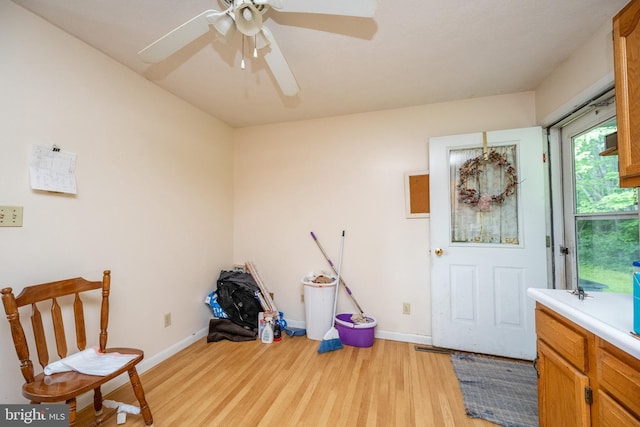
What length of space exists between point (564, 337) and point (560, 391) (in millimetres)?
253

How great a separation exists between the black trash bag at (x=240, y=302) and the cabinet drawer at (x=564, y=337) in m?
2.26

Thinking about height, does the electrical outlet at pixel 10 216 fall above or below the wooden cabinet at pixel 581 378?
above

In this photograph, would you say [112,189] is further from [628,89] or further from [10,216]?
[628,89]

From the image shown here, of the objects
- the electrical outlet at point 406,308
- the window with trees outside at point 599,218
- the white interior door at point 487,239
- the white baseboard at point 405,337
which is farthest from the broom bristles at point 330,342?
the window with trees outside at point 599,218

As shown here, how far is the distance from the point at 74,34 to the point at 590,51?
321 centimetres

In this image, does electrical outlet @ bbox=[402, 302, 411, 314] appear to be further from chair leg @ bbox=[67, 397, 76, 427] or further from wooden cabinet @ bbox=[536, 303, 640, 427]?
chair leg @ bbox=[67, 397, 76, 427]

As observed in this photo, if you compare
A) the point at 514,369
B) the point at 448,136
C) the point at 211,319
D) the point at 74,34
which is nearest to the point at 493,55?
the point at 448,136

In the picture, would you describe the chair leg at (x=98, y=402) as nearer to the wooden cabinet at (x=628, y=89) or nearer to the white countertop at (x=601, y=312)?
the white countertop at (x=601, y=312)

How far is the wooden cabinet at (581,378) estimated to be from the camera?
86 cm

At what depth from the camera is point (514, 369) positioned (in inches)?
82.1

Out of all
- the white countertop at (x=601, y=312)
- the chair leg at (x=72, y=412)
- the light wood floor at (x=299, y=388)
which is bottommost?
the light wood floor at (x=299, y=388)

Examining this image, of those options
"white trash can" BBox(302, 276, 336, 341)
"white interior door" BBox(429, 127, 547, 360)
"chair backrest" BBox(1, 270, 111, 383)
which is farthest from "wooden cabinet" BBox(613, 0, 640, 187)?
"chair backrest" BBox(1, 270, 111, 383)

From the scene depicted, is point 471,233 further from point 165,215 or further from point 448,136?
point 165,215

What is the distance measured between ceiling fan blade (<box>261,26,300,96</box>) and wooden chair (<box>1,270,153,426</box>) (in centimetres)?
158
